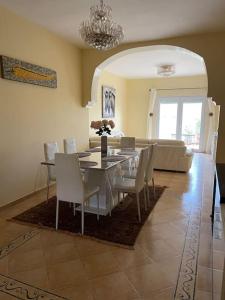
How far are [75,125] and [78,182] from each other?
2.65 metres

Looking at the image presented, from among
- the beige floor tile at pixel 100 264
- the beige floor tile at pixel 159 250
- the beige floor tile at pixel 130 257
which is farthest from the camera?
the beige floor tile at pixel 159 250

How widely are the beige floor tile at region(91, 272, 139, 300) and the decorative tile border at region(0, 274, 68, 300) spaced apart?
28cm

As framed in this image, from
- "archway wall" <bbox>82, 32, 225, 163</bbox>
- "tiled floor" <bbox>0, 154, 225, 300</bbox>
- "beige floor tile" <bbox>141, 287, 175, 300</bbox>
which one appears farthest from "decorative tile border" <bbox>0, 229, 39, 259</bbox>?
"archway wall" <bbox>82, 32, 225, 163</bbox>

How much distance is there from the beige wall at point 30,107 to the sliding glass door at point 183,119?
203 inches

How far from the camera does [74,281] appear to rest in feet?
6.24

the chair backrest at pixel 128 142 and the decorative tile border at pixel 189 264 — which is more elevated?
the chair backrest at pixel 128 142

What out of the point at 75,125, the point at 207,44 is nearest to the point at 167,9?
the point at 207,44

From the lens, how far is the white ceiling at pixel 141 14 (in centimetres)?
297

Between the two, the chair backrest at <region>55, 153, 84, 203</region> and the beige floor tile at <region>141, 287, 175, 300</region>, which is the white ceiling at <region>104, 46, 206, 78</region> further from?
the beige floor tile at <region>141, 287, 175, 300</region>

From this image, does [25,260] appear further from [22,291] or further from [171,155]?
[171,155]

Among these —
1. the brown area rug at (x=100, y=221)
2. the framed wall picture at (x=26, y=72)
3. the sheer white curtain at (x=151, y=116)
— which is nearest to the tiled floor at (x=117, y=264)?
the brown area rug at (x=100, y=221)

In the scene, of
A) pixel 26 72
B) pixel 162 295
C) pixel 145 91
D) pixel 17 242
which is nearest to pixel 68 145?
pixel 26 72

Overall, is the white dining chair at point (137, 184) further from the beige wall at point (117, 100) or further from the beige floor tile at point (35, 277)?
the beige wall at point (117, 100)

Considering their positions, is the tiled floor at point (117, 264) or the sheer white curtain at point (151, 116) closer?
the tiled floor at point (117, 264)
